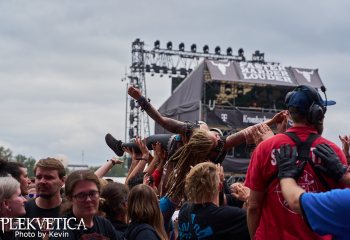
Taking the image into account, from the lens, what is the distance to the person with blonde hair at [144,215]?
3.66m

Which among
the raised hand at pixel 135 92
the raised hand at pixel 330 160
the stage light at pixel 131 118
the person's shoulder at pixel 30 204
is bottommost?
the person's shoulder at pixel 30 204

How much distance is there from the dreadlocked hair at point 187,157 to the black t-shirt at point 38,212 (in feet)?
3.07

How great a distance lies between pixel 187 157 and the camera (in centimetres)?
394

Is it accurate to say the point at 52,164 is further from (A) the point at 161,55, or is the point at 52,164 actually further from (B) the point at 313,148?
(A) the point at 161,55

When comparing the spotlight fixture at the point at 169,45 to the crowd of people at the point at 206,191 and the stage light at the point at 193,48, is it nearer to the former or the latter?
the stage light at the point at 193,48

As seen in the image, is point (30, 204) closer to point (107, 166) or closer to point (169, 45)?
point (107, 166)

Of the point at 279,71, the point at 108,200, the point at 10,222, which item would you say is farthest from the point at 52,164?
the point at 279,71

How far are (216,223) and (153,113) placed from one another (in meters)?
1.07

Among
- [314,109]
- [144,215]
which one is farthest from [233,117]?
[314,109]

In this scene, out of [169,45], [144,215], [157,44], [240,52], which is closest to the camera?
[144,215]

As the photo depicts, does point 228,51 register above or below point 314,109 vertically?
above

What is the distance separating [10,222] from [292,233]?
1.81 meters

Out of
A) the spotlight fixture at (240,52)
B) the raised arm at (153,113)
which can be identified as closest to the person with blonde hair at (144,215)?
the raised arm at (153,113)

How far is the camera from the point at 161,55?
31.2 m
